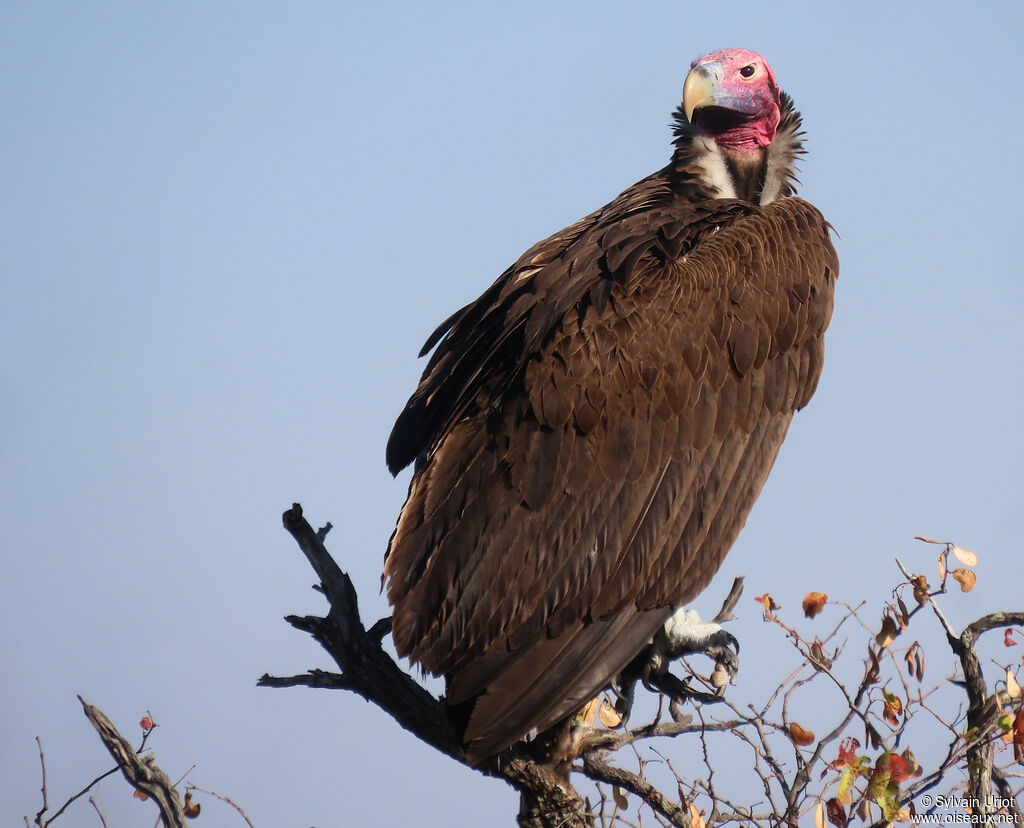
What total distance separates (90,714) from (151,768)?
29 cm

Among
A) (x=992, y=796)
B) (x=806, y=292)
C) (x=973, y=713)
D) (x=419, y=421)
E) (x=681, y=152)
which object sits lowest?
(x=992, y=796)

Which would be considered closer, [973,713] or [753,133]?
[973,713]

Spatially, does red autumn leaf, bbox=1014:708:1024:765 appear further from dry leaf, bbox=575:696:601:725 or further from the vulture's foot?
dry leaf, bbox=575:696:601:725

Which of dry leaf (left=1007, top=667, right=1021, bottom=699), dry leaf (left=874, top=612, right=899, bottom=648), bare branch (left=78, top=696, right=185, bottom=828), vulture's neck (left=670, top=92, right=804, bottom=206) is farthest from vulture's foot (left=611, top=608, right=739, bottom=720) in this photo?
vulture's neck (left=670, top=92, right=804, bottom=206)

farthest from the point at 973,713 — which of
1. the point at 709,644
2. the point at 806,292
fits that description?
the point at 806,292

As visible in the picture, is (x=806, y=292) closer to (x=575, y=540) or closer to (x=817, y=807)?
(x=575, y=540)

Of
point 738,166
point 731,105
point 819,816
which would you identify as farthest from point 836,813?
point 731,105

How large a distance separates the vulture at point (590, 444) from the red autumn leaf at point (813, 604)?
0.47 m

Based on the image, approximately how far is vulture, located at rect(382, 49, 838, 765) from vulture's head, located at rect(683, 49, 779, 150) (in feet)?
2.99

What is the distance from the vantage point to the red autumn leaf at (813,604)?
4.91 metres

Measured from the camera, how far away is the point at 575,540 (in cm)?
442

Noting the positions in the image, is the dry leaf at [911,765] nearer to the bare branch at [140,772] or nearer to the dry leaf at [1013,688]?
the dry leaf at [1013,688]

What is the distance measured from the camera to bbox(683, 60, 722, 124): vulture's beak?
5.95 metres

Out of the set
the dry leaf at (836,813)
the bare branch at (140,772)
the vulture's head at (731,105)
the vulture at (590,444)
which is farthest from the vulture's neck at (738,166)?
the bare branch at (140,772)
